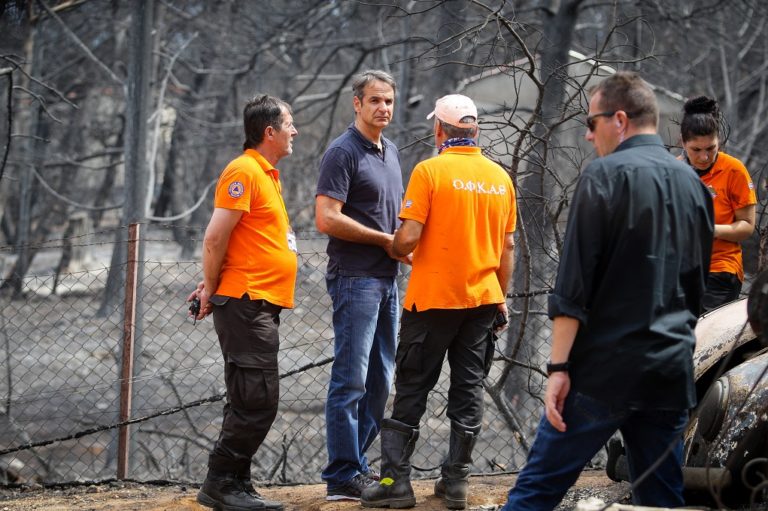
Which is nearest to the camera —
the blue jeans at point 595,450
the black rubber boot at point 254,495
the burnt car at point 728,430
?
the blue jeans at point 595,450

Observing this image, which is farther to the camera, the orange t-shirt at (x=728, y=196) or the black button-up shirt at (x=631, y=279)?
the orange t-shirt at (x=728, y=196)

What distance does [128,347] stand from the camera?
587 centimetres

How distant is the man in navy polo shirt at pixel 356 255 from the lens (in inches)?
183

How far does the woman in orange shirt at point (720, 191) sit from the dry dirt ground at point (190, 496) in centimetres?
122

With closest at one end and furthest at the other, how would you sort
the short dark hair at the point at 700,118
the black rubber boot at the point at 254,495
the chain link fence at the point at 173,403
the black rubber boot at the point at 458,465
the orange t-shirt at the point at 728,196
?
the black rubber boot at the point at 458,465 → the black rubber boot at the point at 254,495 → the short dark hair at the point at 700,118 → the orange t-shirt at the point at 728,196 → the chain link fence at the point at 173,403

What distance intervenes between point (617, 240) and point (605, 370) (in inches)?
16.8

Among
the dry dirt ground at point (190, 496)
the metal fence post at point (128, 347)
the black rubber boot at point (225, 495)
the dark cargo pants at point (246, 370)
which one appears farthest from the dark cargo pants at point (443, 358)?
the metal fence post at point (128, 347)

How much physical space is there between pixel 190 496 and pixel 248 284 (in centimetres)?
159

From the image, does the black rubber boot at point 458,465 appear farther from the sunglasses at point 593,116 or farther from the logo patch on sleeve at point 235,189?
the sunglasses at point 593,116

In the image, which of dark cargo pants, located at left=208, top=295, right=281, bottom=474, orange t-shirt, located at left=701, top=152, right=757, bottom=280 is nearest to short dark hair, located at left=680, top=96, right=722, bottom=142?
orange t-shirt, located at left=701, top=152, right=757, bottom=280

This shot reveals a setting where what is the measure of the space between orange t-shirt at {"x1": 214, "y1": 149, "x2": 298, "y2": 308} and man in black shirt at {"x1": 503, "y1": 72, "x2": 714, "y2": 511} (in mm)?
1773

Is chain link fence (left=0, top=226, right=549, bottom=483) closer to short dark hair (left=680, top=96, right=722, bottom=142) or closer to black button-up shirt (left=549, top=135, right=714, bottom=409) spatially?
short dark hair (left=680, top=96, right=722, bottom=142)

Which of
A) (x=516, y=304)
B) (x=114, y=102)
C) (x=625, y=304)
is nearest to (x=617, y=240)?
(x=625, y=304)

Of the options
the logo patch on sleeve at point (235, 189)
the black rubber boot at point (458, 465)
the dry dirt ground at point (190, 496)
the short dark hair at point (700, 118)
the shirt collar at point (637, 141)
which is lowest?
the dry dirt ground at point (190, 496)
